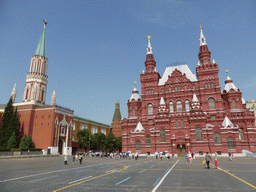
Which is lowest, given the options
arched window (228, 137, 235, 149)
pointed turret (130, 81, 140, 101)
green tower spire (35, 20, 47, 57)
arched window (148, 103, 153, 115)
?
arched window (228, 137, 235, 149)

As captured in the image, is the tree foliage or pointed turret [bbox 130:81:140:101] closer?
the tree foliage

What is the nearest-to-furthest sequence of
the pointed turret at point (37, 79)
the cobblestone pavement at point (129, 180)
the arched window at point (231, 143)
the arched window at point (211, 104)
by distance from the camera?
the cobblestone pavement at point (129, 180)
the arched window at point (231, 143)
the arched window at point (211, 104)
the pointed turret at point (37, 79)

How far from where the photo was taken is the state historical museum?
4856 cm

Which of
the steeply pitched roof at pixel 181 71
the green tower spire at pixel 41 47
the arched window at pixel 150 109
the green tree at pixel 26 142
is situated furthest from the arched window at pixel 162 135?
the green tower spire at pixel 41 47

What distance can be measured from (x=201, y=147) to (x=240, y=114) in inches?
591

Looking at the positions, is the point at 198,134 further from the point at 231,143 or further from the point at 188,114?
the point at 231,143

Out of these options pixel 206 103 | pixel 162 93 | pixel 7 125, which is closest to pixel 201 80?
pixel 206 103

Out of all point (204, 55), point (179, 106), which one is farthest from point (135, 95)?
point (204, 55)

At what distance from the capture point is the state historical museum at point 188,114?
48.6 m

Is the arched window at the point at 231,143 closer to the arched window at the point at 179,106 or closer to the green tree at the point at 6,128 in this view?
the arched window at the point at 179,106

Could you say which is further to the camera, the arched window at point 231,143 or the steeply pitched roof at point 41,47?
the steeply pitched roof at point 41,47

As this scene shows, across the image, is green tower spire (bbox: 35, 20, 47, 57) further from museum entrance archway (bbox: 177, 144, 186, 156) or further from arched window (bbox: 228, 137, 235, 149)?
arched window (bbox: 228, 137, 235, 149)

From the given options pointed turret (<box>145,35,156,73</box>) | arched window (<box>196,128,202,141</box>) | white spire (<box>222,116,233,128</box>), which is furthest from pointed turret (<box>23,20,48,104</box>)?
white spire (<box>222,116,233,128</box>)

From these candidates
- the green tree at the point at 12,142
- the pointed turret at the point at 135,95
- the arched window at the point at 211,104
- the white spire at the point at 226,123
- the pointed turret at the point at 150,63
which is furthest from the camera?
the pointed turret at the point at 135,95
